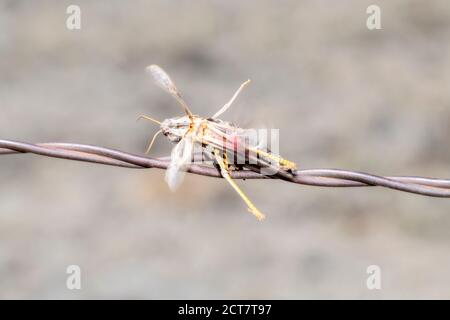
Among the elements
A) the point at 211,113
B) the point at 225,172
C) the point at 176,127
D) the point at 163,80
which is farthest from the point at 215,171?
the point at 211,113

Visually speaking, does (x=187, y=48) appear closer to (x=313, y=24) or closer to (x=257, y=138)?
(x=313, y=24)

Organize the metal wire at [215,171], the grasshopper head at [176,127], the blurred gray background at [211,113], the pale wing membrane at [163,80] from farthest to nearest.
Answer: the blurred gray background at [211,113]
the pale wing membrane at [163,80]
the grasshopper head at [176,127]
the metal wire at [215,171]

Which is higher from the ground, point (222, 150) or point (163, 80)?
point (163, 80)

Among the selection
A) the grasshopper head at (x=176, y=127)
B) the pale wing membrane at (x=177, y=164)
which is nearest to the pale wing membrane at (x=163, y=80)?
the grasshopper head at (x=176, y=127)

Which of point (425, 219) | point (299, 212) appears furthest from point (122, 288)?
point (425, 219)

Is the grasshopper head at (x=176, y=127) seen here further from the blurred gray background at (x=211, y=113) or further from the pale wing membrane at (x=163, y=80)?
the blurred gray background at (x=211, y=113)

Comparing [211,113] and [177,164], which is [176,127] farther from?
[211,113]
